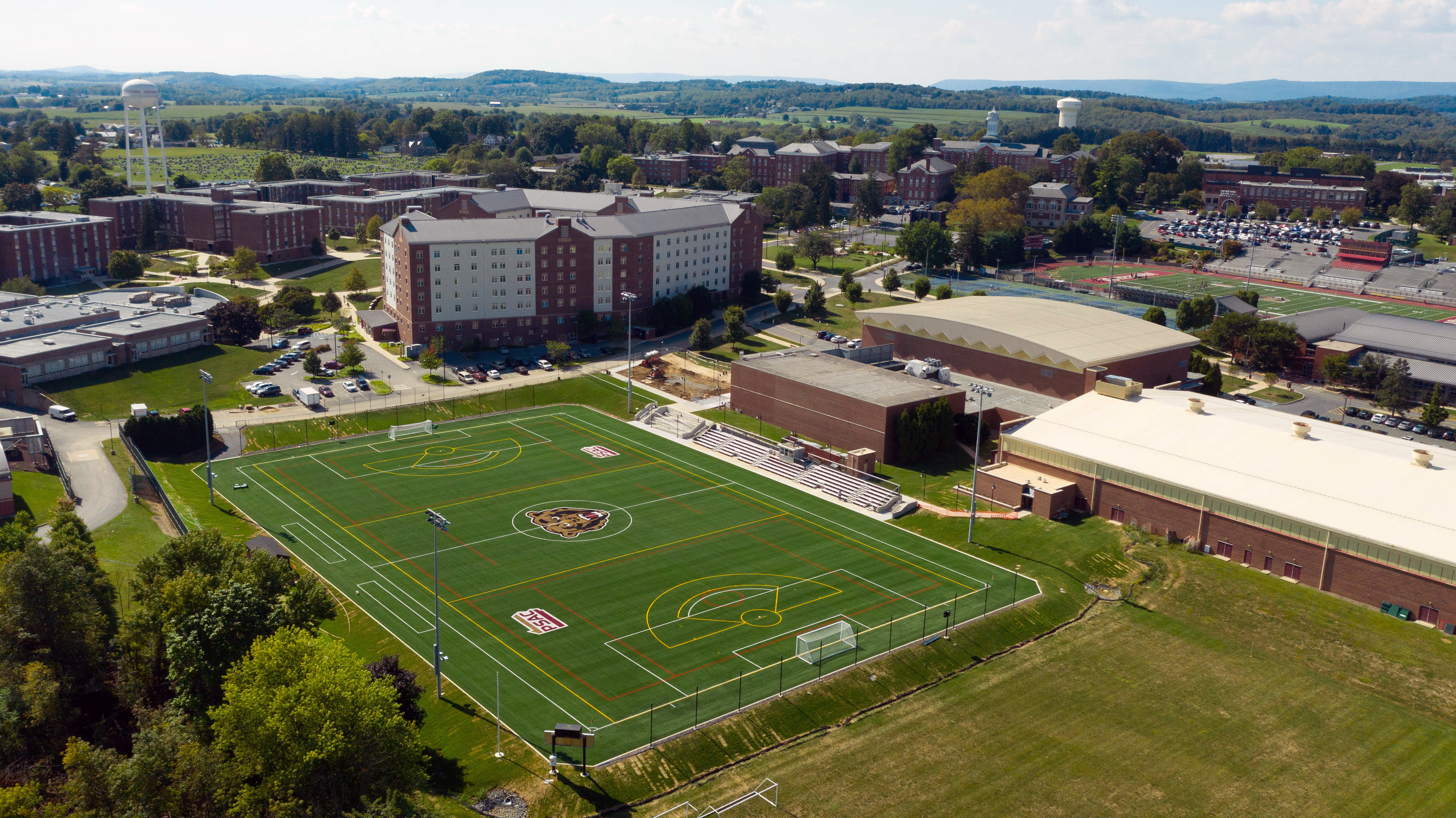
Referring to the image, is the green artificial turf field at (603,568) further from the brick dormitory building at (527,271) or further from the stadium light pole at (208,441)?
the brick dormitory building at (527,271)

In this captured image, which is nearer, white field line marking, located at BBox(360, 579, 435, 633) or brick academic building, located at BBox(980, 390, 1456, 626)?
white field line marking, located at BBox(360, 579, 435, 633)

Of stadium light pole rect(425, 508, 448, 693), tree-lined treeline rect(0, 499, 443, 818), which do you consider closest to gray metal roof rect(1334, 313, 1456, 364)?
stadium light pole rect(425, 508, 448, 693)

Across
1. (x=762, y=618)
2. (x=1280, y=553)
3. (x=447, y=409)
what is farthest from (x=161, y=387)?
(x=1280, y=553)

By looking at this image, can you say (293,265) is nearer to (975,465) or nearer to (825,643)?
(975,465)

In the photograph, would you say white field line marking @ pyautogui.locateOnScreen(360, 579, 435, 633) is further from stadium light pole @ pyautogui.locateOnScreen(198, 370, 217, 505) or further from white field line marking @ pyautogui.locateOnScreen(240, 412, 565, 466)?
white field line marking @ pyautogui.locateOnScreen(240, 412, 565, 466)

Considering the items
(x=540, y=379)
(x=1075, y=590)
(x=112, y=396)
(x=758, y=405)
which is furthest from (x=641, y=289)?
(x=1075, y=590)
